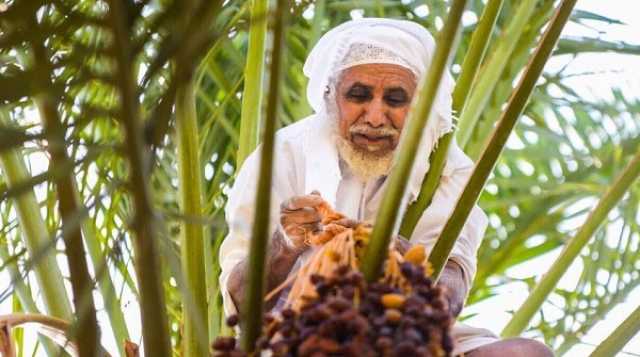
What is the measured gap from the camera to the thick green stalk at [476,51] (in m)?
2.76

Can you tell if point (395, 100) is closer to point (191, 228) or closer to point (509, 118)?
Answer: point (191, 228)

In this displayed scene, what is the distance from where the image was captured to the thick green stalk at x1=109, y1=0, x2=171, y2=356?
162cm

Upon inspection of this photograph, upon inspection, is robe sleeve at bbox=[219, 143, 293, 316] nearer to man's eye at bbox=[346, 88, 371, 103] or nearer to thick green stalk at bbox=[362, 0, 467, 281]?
man's eye at bbox=[346, 88, 371, 103]

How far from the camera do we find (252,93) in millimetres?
3566

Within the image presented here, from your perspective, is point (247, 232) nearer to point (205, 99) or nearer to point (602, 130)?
point (205, 99)

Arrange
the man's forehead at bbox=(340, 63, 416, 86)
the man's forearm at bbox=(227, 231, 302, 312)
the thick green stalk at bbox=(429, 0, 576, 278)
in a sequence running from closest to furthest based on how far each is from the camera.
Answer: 1. the thick green stalk at bbox=(429, 0, 576, 278)
2. the man's forearm at bbox=(227, 231, 302, 312)
3. the man's forehead at bbox=(340, 63, 416, 86)

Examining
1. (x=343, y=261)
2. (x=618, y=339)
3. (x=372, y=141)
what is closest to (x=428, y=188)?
(x=372, y=141)

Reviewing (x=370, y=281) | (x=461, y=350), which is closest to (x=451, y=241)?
(x=461, y=350)

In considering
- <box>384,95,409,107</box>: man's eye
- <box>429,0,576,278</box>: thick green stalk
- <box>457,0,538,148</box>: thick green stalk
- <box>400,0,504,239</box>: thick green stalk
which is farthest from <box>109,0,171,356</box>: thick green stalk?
<box>457,0,538,148</box>: thick green stalk

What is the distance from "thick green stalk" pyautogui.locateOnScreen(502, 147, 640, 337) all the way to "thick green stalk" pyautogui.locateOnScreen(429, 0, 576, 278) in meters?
1.02

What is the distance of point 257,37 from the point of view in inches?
138

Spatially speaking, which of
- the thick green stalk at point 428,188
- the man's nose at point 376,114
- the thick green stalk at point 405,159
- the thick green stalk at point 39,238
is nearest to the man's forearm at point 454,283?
the thick green stalk at point 428,188

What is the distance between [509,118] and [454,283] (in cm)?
73

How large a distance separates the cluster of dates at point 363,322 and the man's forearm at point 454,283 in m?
1.02
